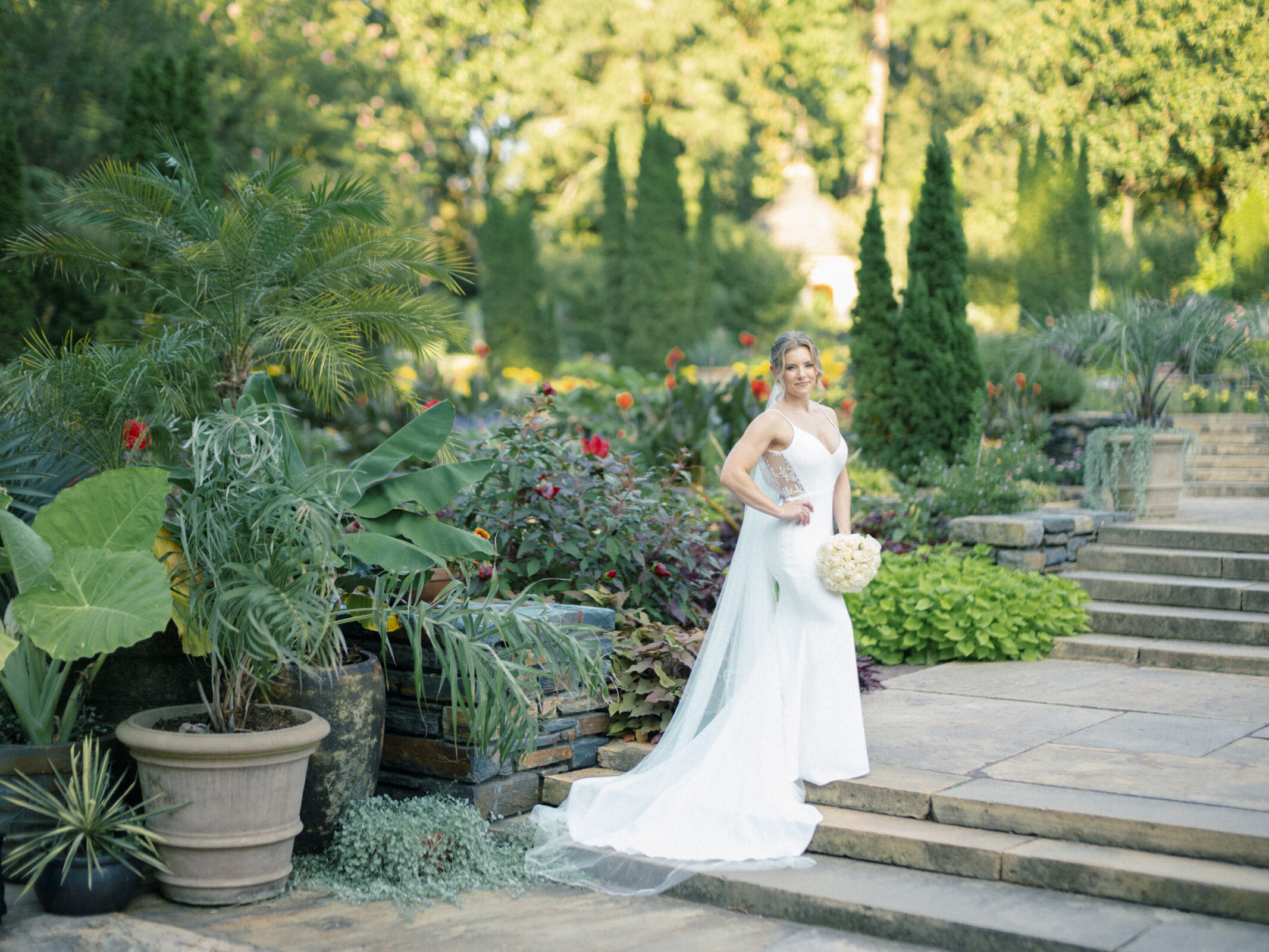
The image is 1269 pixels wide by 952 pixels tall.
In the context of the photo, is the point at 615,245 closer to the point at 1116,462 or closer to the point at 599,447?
the point at 1116,462

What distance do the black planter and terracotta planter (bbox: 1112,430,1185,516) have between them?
22.9 ft

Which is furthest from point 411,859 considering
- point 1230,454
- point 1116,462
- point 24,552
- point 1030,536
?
point 1230,454

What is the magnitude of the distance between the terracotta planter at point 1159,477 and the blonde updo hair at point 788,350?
4.49m

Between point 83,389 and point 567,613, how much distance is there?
2.29 meters

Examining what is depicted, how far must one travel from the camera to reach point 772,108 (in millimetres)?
31797

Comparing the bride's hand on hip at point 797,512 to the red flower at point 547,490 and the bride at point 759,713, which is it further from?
the red flower at point 547,490

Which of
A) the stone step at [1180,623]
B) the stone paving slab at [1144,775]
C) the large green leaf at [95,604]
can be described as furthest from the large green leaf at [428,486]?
the stone step at [1180,623]

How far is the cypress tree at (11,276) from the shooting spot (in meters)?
9.95

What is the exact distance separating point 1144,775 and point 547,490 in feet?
9.61

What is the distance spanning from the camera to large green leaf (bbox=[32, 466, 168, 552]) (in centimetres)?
400

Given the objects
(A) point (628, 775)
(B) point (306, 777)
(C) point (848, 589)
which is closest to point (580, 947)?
(A) point (628, 775)

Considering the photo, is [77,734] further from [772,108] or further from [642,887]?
[772,108]

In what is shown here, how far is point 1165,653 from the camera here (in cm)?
633

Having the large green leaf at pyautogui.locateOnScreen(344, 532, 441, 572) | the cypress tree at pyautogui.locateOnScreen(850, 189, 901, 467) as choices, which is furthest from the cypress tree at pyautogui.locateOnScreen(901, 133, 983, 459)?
the large green leaf at pyautogui.locateOnScreen(344, 532, 441, 572)
